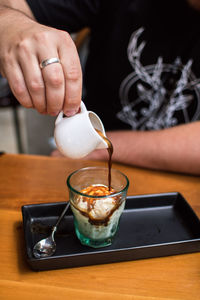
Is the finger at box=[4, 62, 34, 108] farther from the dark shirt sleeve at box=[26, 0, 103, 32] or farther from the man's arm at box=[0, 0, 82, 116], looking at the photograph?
the dark shirt sleeve at box=[26, 0, 103, 32]

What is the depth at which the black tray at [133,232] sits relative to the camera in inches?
30.1

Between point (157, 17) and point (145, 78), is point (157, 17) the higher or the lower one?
the higher one

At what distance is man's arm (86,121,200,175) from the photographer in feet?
3.92

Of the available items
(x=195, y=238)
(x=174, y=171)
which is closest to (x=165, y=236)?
(x=195, y=238)

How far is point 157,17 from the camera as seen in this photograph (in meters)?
1.48

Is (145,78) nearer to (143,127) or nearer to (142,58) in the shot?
(142,58)

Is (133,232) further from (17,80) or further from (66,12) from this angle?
(66,12)

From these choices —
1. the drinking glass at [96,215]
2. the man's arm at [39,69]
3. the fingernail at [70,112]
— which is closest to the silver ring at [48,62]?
the man's arm at [39,69]

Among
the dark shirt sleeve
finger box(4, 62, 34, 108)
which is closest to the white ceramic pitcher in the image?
finger box(4, 62, 34, 108)

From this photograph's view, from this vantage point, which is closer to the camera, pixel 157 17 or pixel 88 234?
pixel 88 234

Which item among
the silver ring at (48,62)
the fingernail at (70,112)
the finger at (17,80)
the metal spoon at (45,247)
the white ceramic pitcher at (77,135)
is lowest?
the metal spoon at (45,247)

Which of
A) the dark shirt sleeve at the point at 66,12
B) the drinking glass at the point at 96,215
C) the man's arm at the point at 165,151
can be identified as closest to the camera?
the drinking glass at the point at 96,215

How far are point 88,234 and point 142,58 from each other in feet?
3.36

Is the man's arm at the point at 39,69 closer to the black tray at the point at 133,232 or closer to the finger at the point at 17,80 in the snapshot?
the finger at the point at 17,80
